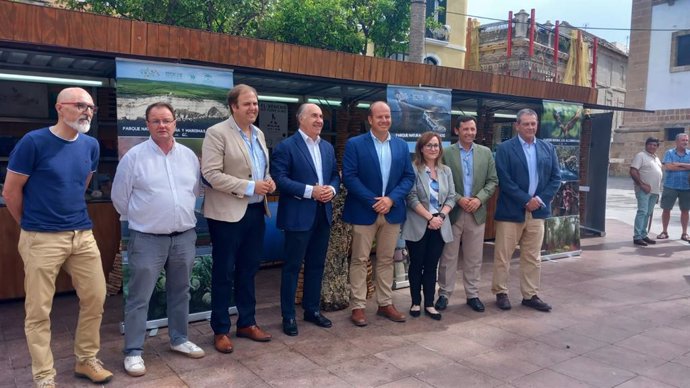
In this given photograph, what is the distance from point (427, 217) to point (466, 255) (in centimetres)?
78

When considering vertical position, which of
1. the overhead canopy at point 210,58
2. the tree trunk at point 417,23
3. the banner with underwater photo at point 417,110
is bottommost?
the banner with underwater photo at point 417,110

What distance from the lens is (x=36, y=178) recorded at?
9.25 ft

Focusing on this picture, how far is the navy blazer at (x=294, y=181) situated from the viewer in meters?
3.82

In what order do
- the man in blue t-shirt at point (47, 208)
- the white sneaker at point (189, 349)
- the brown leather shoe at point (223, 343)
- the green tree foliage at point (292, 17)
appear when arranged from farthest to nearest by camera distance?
the green tree foliage at point (292, 17)
the brown leather shoe at point (223, 343)
the white sneaker at point (189, 349)
the man in blue t-shirt at point (47, 208)

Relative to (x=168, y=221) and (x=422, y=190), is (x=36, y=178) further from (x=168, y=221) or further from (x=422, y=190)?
(x=422, y=190)

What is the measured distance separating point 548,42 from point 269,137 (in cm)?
2342

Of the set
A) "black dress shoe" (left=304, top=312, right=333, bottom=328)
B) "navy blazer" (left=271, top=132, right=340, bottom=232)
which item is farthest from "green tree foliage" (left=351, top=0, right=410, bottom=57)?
"black dress shoe" (left=304, top=312, right=333, bottom=328)

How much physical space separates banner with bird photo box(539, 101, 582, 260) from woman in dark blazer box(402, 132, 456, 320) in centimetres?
290

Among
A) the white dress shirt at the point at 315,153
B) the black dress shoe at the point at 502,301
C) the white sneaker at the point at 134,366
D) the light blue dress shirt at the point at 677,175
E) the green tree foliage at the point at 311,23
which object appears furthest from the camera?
the green tree foliage at the point at 311,23

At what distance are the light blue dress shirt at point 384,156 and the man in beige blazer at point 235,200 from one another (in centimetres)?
96

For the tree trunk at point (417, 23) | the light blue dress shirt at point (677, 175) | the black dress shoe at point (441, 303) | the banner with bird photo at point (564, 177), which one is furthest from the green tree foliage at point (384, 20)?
the black dress shoe at point (441, 303)

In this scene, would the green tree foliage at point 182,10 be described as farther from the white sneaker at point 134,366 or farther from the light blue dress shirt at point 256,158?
the white sneaker at point 134,366

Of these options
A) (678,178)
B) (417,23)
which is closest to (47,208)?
(678,178)

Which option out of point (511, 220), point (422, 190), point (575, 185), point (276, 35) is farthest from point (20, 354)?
point (276, 35)
